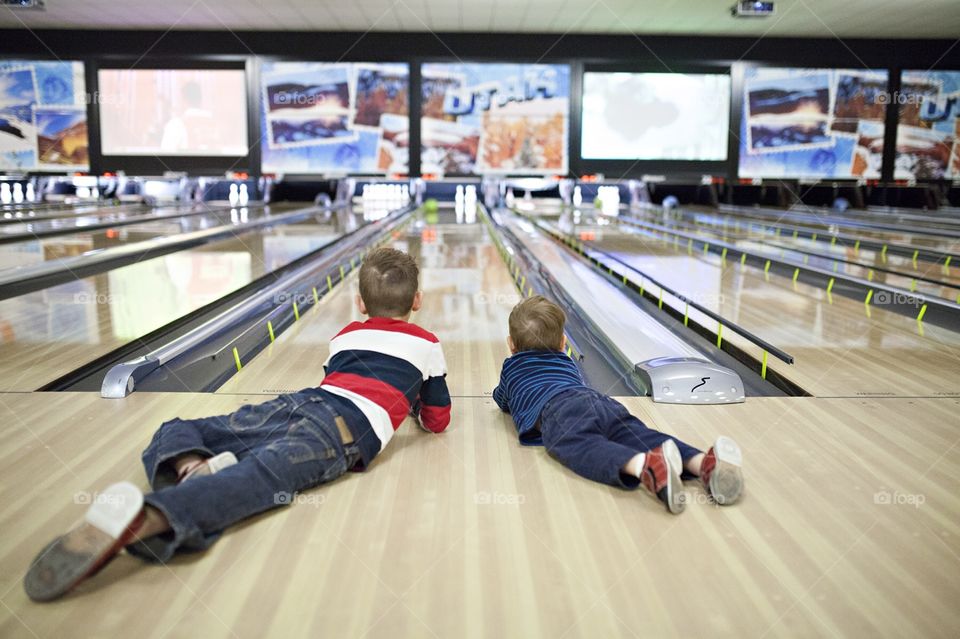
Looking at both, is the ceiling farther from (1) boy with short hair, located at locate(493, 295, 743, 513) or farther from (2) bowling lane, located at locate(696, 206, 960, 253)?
(1) boy with short hair, located at locate(493, 295, 743, 513)

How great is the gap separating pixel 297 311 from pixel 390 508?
2.13 meters

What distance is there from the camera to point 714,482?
152 cm

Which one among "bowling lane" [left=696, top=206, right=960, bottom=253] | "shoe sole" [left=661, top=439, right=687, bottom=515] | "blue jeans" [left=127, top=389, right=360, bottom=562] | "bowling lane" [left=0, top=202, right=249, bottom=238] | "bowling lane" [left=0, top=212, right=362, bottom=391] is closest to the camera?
"blue jeans" [left=127, top=389, right=360, bottom=562]

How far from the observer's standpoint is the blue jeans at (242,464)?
1.27 metres

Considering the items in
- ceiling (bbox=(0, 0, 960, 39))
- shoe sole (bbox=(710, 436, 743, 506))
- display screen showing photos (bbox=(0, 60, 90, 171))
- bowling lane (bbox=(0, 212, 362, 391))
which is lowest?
shoe sole (bbox=(710, 436, 743, 506))

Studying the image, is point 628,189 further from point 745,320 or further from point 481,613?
point 481,613

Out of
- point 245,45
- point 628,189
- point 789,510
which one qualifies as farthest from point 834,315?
point 245,45

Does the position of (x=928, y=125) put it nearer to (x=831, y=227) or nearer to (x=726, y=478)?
(x=831, y=227)

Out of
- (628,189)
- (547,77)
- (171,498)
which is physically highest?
(547,77)

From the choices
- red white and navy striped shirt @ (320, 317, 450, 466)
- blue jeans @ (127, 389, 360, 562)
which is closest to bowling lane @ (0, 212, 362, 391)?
blue jeans @ (127, 389, 360, 562)

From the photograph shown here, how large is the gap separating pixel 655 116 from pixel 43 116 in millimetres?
8642

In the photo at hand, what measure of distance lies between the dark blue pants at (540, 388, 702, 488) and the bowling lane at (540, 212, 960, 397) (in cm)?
91

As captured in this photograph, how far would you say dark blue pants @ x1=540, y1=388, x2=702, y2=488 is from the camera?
5.22 feet

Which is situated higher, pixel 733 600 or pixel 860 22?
pixel 860 22
